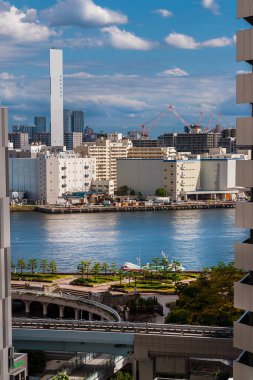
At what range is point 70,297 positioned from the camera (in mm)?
14305

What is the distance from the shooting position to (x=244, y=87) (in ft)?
16.0

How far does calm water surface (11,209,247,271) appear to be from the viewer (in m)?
20.8

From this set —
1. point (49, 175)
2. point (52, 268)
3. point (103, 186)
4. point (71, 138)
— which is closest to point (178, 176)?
point (103, 186)

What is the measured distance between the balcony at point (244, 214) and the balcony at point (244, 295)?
340 mm

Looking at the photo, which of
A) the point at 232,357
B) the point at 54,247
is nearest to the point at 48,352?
the point at 232,357

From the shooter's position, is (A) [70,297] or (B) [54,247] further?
(B) [54,247]

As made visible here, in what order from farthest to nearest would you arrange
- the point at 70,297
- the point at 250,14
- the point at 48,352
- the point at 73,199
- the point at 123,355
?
the point at 73,199, the point at 70,297, the point at 48,352, the point at 123,355, the point at 250,14

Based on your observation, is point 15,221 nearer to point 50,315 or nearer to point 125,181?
point 125,181

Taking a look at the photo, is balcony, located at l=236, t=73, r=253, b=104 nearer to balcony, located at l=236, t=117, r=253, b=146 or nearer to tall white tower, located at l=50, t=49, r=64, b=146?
balcony, located at l=236, t=117, r=253, b=146

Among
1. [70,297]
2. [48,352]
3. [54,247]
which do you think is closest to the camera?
[48,352]

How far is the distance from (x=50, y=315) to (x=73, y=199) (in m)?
25.0

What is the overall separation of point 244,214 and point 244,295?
0.46 meters

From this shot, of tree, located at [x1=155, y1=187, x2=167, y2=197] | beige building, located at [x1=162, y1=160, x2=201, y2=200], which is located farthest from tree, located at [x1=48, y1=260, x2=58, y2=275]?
beige building, located at [x1=162, y1=160, x2=201, y2=200]

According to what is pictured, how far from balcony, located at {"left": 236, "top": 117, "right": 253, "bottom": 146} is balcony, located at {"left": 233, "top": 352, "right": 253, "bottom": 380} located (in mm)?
1228
